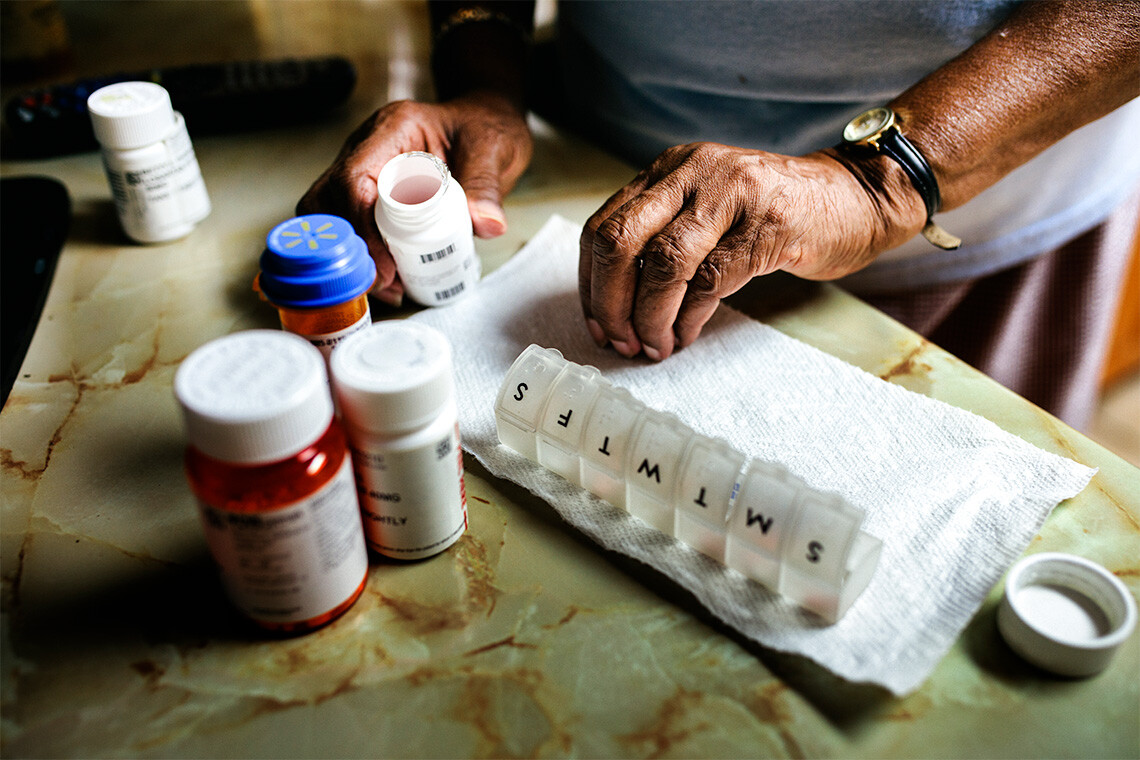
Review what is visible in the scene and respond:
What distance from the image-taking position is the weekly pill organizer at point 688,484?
0.52m

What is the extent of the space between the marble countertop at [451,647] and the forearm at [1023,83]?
20 cm

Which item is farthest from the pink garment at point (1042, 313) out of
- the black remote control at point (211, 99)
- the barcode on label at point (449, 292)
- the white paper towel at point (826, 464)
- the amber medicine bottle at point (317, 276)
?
the black remote control at point (211, 99)

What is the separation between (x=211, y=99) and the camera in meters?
1.11

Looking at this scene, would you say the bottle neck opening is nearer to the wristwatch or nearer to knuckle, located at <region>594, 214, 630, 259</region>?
knuckle, located at <region>594, 214, 630, 259</region>

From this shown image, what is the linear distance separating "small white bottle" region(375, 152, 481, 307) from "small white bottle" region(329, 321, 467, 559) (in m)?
0.25

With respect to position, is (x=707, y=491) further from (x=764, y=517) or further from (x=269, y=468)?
(x=269, y=468)

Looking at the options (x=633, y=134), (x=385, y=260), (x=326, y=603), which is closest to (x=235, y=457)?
(x=326, y=603)

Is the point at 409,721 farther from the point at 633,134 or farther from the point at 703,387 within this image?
the point at 633,134

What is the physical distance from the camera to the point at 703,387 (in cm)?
72

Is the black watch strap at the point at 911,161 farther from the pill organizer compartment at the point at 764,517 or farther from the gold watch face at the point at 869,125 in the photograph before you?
the pill organizer compartment at the point at 764,517

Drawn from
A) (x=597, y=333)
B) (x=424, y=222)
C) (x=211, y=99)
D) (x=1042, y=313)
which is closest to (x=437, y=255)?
(x=424, y=222)

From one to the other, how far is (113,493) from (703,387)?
491 millimetres

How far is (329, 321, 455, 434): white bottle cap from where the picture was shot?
469 mm

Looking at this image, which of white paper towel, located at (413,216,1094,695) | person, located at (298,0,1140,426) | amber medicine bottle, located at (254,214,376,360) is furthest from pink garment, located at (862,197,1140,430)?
amber medicine bottle, located at (254,214,376,360)
